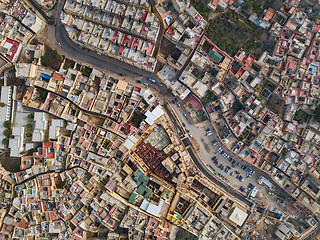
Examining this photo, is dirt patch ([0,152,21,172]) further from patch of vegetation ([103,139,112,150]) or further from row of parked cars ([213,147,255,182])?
row of parked cars ([213,147,255,182])

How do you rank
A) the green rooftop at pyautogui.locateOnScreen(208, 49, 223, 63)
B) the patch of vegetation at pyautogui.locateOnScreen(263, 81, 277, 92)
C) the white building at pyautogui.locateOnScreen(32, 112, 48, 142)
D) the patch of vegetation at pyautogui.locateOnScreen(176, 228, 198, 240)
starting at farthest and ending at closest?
the patch of vegetation at pyautogui.locateOnScreen(263, 81, 277, 92), the white building at pyautogui.locateOnScreen(32, 112, 48, 142), the green rooftop at pyautogui.locateOnScreen(208, 49, 223, 63), the patch of vegetation at pyautogui.locateOnScreen(176, 228, 198, 240)

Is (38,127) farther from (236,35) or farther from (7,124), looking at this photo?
(236,35)

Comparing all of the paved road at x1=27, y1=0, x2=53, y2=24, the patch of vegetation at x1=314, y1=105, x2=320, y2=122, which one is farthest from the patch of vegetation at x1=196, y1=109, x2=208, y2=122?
the paved road at x1=27, y1=0, x2=53, y2=24

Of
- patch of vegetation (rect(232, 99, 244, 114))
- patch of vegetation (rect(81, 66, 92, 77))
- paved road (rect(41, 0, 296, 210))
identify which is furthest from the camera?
paved road (rect(41, 0, 296, 210))

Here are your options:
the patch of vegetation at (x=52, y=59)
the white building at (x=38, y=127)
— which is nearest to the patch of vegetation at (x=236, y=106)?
the patch of vegetation at (x=52, y=59)

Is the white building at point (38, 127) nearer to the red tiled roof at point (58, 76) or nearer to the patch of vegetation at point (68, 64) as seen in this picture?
the red tiled roof at point (58, 76)
